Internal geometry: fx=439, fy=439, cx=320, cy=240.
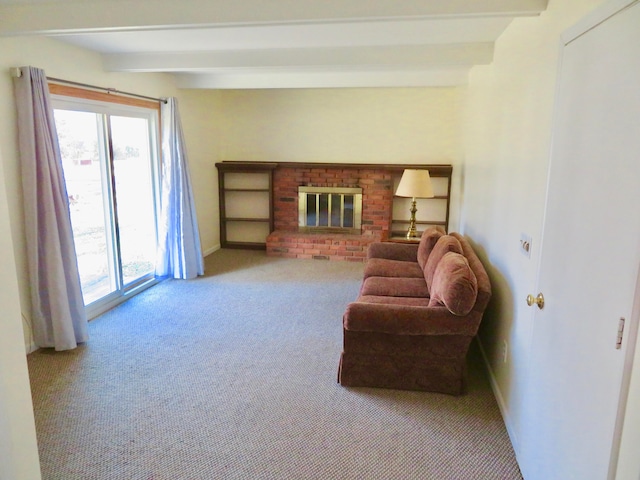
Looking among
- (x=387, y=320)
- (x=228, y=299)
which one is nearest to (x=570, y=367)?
(x=387, y=320)

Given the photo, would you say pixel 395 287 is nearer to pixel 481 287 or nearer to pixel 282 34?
pixel 481 287

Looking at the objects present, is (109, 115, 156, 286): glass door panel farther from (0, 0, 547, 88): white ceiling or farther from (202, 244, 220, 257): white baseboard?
(202, 244, 220, 257): white baseboard

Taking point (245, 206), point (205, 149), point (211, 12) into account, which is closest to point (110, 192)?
point (205, 149)

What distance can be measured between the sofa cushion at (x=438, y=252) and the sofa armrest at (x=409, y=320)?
2.37ft

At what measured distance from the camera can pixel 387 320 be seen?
2.66 meters

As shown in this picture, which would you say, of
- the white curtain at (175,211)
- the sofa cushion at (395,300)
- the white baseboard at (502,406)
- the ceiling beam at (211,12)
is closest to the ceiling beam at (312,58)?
the white curtain at (175,211)

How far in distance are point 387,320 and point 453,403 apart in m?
0.66

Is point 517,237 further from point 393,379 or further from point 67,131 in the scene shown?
point 67,131

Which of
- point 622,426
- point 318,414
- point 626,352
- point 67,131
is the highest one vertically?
point 67,131

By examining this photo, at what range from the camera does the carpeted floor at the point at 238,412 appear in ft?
7.09

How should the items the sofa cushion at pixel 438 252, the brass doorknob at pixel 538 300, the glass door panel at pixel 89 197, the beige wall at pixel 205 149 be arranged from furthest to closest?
the beige wall at pixel 205 149 < the glass door panel at pixel 89 197 < the sofa cushion at pixel 438 252 < the brass doorknob at pixel 538 300

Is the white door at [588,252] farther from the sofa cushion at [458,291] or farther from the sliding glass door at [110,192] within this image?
the sliding glass door at [110,192]

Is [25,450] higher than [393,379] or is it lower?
higher

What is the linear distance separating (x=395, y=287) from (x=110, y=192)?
276cm
